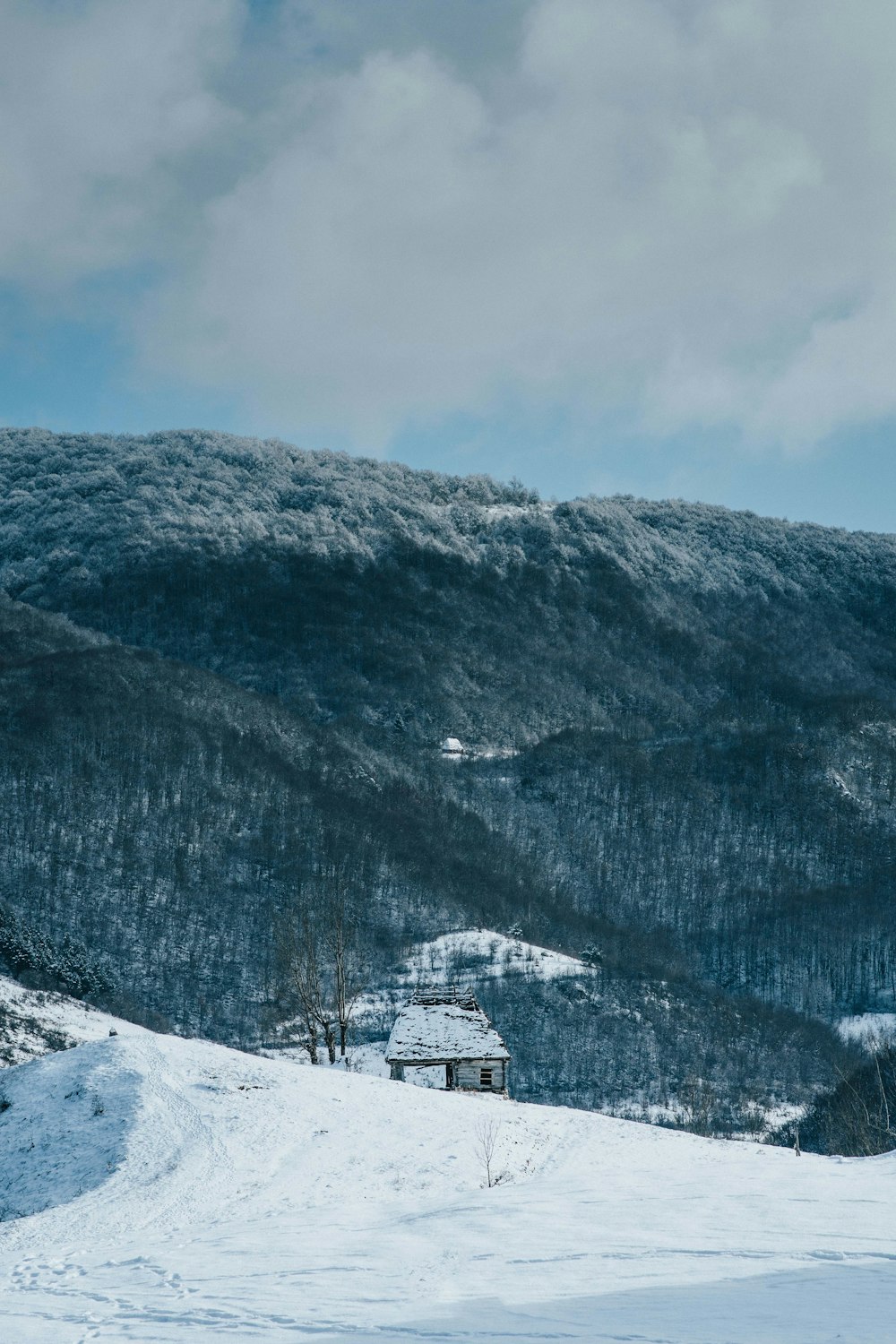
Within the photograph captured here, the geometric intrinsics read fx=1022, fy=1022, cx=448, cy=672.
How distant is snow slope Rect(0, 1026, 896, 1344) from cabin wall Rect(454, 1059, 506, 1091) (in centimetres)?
890

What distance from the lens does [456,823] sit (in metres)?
109

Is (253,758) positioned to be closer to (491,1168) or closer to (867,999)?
(867,999)

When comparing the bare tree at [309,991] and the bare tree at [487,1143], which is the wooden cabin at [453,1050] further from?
the bare tree at [487,1143]

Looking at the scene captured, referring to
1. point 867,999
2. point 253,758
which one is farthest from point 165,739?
point 867,999

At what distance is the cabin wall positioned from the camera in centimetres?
4384

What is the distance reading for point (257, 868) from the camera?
83875mm

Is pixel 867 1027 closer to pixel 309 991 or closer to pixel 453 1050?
pixel 453 1050

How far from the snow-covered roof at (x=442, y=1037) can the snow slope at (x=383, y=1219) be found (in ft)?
29.5

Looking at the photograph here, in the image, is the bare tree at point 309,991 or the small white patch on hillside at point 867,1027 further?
the small white patch on hillside at point 867,1027

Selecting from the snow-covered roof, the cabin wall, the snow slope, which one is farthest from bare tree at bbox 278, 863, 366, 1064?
the snow slope

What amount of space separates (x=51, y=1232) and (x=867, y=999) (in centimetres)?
7564

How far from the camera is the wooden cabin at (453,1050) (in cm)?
4384

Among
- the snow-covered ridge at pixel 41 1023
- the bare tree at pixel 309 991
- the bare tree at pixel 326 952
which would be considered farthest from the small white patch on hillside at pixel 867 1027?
the snow-covered ridge at pixel 41 1023

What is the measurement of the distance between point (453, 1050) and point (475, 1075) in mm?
1371
